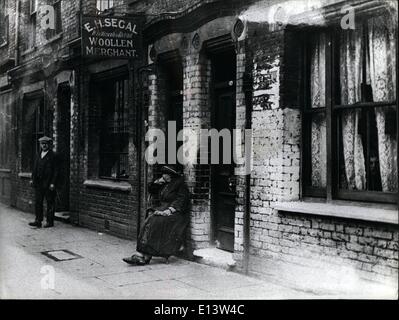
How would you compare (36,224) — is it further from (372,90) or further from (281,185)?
(372,90)

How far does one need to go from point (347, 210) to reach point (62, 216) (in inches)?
312

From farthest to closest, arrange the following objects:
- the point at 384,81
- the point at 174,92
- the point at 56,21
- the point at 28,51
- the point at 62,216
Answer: the point at 28,51, the point at 56,21, the point at 62,216, the point at 174,92, the point at 384,81

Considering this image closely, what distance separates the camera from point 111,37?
8023 mm

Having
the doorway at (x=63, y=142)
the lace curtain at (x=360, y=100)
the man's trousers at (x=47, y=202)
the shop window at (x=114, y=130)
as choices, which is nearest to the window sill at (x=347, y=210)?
the lace curtain at (x=360, y=100)

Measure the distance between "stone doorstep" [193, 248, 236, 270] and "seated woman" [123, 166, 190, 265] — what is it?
343 mm

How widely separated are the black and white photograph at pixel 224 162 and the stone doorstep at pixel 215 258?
0.03m

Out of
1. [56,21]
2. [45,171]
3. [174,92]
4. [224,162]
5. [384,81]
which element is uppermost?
A: [56,21]

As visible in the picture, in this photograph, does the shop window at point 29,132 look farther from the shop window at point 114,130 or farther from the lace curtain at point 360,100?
the lace curtain at point 360,100

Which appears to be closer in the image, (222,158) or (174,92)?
(222,158)

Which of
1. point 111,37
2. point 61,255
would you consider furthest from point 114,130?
point 61,255

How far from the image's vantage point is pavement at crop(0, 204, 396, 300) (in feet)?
18.2

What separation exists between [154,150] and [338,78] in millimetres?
3763
